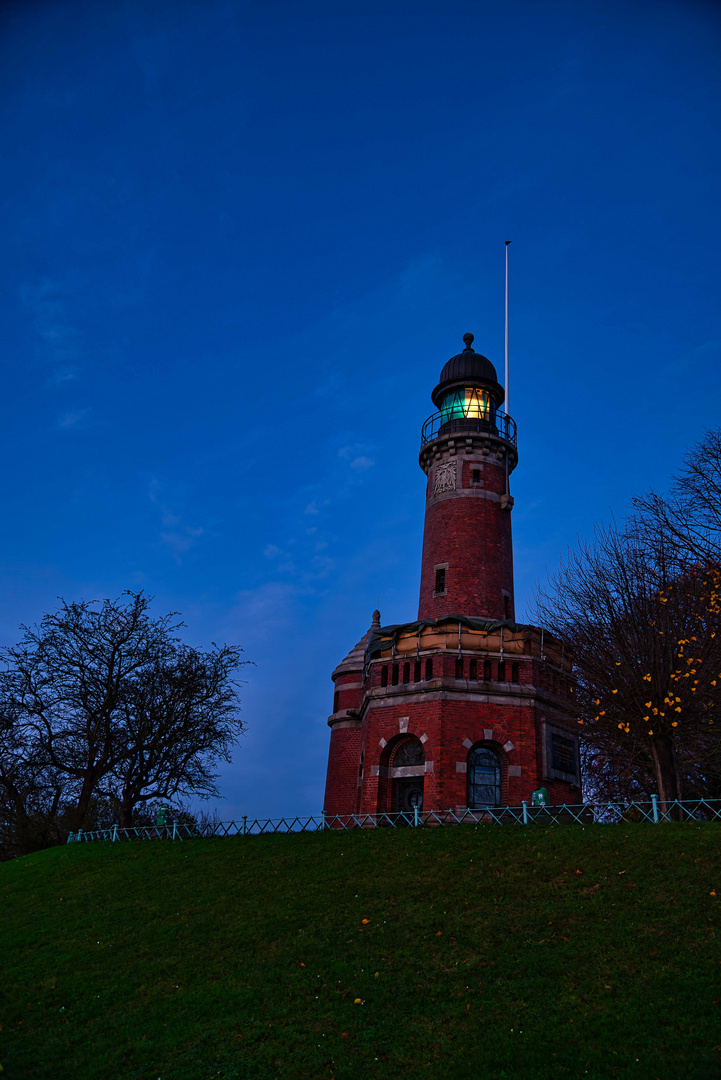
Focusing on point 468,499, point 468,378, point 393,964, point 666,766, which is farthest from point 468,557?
point 393,964

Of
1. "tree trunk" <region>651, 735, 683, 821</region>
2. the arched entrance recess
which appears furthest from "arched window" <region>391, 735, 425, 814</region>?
"tree trunk" <region>651, 735, 683, 821</region>

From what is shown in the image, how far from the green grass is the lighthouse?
24.1 feet

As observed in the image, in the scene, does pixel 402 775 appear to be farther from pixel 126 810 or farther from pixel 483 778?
pixel 126 810

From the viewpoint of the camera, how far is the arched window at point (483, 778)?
3019cm

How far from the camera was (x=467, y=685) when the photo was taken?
31078 mm

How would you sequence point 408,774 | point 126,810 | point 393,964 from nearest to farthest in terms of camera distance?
point 393,964 → point 408,774 → point 126,810

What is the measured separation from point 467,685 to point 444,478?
455 inches

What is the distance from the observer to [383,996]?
45.2 feet

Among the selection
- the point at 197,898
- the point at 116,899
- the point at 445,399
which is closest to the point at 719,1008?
the point at 197,898

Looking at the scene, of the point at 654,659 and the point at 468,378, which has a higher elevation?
the point at 468,378

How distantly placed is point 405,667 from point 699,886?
17463mm

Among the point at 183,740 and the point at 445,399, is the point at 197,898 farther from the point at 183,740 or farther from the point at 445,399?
the point at 445,399

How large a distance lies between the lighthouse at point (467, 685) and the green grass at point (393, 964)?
7.36 m

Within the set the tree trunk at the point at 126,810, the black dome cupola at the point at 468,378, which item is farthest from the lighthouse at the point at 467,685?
the tree trunk at the point at 126,810
